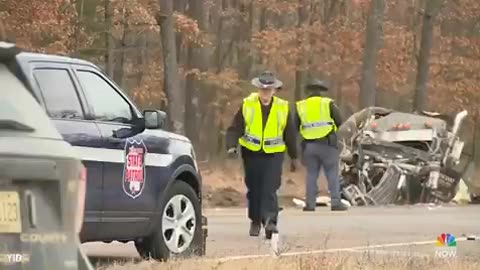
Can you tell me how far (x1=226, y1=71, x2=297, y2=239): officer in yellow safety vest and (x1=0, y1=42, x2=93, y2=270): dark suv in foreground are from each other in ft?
26.3

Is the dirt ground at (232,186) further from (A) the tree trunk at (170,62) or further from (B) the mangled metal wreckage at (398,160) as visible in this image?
(B) the mangled metal wreckage at (398,160)

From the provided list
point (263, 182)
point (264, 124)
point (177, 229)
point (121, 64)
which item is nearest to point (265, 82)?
point (264, 124)

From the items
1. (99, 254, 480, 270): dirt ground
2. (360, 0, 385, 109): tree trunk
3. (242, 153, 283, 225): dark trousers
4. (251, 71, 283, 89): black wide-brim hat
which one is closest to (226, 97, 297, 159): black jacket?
(242, 153, 283, 225): dark trousers

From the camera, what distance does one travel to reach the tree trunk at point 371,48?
3394 cm

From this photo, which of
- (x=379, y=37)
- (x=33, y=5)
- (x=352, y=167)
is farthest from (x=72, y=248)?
(x=379, y=37)

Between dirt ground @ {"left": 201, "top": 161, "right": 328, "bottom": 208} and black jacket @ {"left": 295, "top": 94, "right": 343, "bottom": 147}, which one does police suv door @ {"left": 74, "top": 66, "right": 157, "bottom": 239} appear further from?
dirt ground @ {"left": 201, "top": 161, "right": 328, "bottom": 208}

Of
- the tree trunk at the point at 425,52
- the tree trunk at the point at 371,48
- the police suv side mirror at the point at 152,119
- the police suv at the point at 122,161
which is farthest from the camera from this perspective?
the tree trunk at the point at 425,52

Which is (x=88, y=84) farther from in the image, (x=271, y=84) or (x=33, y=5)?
(x=33, y=5)

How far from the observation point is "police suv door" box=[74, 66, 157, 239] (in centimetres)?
989

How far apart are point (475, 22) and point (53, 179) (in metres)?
41.4

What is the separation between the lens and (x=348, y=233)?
14953mm

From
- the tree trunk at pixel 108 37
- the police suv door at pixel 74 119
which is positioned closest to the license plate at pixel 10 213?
the police suv door at pixel 74 119

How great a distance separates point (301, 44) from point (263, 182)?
29.3m

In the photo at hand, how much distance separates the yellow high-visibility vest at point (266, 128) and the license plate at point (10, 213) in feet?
27.6
